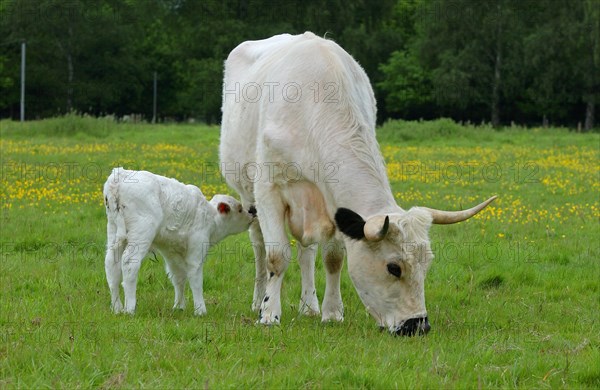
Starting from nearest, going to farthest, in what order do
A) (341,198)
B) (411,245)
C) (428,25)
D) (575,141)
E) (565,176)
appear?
(411,245) → (341,198) → (565,176) → (575,141) → (428,25)

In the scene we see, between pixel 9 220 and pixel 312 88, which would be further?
pixel 9 220

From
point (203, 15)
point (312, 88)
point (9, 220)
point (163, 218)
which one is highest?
point (203, 15)

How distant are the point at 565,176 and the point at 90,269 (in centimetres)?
1327

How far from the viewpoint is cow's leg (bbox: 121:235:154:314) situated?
24.5 ft

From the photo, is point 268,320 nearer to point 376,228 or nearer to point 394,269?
point 394,269

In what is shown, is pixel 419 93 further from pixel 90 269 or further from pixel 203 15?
pixel 90 269

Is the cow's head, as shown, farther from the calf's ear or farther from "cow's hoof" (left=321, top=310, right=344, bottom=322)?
the calf's ear

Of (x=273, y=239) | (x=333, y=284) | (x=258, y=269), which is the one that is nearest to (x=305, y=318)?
(x=333, y=284)

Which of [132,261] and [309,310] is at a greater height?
[132,261]

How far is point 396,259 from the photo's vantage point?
6.41 m

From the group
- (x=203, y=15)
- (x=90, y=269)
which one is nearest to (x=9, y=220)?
(x=90, y=269)

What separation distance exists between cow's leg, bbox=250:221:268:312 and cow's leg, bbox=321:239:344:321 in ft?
2.42

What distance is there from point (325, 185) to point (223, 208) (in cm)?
191

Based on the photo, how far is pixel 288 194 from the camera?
736 centimetres
